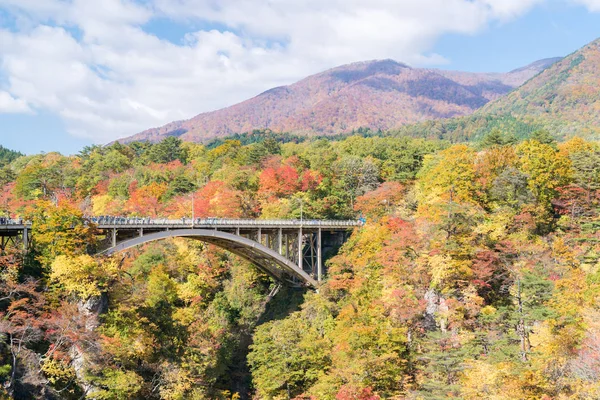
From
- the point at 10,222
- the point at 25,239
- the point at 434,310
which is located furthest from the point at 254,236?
the point at 10,222

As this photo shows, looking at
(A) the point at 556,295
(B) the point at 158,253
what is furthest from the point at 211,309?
(A) the point at 556,295

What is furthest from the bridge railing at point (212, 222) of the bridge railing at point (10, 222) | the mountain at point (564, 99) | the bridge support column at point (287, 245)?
the mountain at point (564, 99)

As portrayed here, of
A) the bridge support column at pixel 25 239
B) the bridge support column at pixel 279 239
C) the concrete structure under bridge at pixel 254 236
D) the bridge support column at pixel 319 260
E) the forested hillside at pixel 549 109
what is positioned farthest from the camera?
the forested hillside at pixel 549 109

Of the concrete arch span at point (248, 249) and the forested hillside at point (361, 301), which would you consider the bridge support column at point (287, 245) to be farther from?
the forested hillside at point (361, 301)

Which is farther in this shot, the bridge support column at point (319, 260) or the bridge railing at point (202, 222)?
the bridge support column at point (319, 260)

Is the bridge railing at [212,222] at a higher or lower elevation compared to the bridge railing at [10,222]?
lower

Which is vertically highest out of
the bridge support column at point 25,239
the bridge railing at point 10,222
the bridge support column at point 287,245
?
the bridge railing at point 10,222

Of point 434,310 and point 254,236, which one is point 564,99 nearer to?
point 254,236
